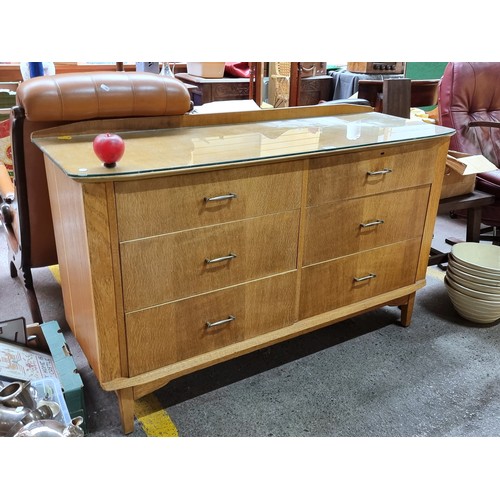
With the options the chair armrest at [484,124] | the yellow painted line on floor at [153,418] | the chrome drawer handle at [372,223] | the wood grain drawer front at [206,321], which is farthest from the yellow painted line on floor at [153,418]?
the chair armrest at [484,124]

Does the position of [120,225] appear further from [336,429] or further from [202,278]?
[336,429]

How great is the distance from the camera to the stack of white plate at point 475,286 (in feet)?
7.59

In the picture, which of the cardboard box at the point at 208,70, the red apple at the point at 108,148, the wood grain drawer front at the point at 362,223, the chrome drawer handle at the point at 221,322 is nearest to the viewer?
the red apple at the point at 108,148

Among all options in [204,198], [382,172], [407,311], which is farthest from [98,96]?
[407,311]

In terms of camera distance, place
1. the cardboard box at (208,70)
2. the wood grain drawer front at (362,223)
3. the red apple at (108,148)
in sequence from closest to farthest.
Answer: the red apple at (108,148)
the wood grain drawer front at (362,223)
the cardboard box at (208,70)

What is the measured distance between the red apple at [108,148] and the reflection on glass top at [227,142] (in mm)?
27

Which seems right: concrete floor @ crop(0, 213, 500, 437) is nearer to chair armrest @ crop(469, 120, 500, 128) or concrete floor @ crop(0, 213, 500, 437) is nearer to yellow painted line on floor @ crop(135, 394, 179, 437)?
yellow painted line on floor @ crop(135, 394, 179, 437)

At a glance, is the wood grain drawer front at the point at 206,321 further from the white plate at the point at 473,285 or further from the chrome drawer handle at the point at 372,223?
the white plate at the point at 473,285

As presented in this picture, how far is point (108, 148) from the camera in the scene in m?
1.36

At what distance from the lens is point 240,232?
5.51ft

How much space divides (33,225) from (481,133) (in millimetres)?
2599

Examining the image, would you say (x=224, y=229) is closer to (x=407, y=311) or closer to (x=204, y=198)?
(x=204, y=198)

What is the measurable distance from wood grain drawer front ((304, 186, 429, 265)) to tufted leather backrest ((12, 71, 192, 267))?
69 centimetres

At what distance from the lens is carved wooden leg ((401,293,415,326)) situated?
7.74 feet
